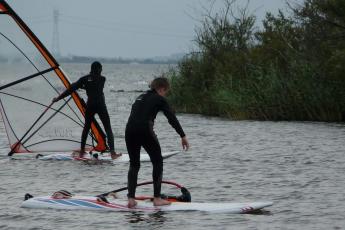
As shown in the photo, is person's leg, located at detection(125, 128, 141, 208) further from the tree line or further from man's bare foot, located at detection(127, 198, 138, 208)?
the tree line

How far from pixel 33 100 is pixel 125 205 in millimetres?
7007

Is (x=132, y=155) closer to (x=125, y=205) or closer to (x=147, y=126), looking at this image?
(x=147, y=126)

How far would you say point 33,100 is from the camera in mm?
18953

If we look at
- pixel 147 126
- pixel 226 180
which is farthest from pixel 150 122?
pixel 226 180

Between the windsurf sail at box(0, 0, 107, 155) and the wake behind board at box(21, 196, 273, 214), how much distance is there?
5.57 meters

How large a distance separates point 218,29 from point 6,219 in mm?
25835

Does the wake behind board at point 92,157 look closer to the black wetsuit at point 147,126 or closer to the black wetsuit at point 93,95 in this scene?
the black wetsuit at point 93,95

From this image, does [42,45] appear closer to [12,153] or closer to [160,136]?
[12,153]

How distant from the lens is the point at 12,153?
19.3 metres

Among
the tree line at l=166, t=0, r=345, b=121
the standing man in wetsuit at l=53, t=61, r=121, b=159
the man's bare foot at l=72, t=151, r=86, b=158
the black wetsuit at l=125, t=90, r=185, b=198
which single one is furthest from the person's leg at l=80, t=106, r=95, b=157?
the tree line at l=166, t=0, r=345, b=121

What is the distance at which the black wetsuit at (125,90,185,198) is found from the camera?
11680mm

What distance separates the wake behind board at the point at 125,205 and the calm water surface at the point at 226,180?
0.32 ft

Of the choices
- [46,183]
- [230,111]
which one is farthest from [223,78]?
[46,183]

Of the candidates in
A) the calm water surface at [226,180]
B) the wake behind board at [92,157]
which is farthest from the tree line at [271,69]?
the wake behind board at [92,157]
